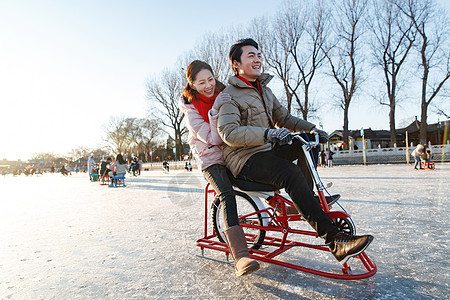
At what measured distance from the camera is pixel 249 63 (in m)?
2.45

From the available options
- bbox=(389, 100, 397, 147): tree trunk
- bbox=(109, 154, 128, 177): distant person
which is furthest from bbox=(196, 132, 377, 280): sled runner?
bbox=(389, 100, 397, 147): tree trunk

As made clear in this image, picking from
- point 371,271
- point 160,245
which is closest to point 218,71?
point 160,245

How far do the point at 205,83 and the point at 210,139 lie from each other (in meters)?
0.50

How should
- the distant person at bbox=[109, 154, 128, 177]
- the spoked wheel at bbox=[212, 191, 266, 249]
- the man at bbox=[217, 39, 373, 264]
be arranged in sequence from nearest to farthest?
the man at bbox=[217, 39, 373, 264]
the spoked wheel at bbox=[212, 191, 266, 249]
the distant person at bbox=[109, 154, 128, 177]

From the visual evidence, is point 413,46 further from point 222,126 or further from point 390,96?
point 222,126

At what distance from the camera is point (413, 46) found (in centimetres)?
2416

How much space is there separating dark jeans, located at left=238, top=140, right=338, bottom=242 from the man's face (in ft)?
2.12

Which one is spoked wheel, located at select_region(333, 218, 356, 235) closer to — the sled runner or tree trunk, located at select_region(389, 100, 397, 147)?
the sled runner

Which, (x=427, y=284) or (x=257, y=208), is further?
(x=257, y=208)

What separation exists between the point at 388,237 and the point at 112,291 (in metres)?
2.61

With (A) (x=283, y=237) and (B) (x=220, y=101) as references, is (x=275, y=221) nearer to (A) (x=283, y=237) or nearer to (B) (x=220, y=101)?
(A) (x=283, y=237)

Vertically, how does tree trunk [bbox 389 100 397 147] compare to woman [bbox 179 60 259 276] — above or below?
above

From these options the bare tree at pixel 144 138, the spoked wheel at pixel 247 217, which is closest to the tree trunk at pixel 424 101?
the spoked wheel at pixel 247 217

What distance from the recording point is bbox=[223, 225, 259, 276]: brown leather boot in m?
1.95
